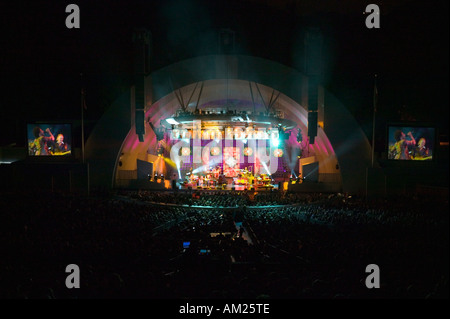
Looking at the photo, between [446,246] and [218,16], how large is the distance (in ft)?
73.2

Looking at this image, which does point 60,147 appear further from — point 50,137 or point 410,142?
point 410,142

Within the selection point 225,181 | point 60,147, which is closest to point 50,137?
Result: point 60,147

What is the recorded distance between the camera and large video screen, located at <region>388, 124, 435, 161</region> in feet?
72.0

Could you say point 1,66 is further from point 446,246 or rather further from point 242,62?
point 446,246

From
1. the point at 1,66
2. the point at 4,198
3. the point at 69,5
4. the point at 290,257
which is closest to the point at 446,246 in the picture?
the point at 290,257

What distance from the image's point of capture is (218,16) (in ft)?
76.4

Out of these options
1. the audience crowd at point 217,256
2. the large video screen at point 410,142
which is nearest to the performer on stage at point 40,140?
the audience crowd at point 217,256

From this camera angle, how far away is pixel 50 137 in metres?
23.0

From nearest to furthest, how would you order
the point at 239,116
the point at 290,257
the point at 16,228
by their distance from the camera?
the point at 290,257, the point at 16,228, the point at 239,116

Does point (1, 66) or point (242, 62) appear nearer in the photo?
point (242, 62)

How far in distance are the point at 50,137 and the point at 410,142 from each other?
29.6 m

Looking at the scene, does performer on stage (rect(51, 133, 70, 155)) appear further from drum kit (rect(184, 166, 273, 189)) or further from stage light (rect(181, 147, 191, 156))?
stage light (rect(181, 147, 191, 156))

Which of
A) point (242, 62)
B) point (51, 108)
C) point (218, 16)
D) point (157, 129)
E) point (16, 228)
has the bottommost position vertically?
point (16, 228)
